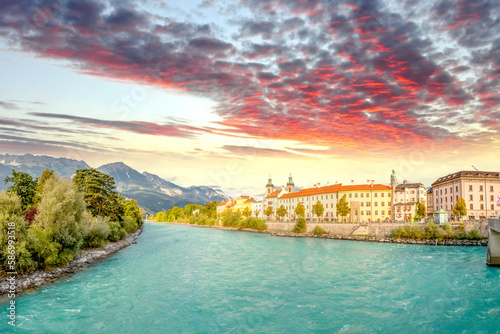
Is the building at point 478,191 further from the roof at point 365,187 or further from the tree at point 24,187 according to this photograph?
the tree at point 24,187

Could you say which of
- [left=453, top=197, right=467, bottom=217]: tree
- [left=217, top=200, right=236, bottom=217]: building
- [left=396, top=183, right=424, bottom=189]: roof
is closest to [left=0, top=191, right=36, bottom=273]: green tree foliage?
[left=453, top=197, right=467, bottom=217]: tree

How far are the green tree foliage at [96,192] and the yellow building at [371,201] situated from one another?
6280cm

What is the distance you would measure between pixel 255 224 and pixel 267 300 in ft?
290

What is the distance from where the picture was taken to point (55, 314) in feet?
59.9

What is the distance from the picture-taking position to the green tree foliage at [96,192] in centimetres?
5222

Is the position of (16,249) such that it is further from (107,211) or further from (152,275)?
(107,211)

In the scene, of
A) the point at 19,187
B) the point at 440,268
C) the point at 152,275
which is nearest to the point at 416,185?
the point at 440,268

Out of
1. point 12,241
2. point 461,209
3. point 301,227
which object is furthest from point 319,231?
point 12,241

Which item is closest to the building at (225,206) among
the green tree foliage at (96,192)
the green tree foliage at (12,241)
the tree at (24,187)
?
the green tree foliage at (96,192)

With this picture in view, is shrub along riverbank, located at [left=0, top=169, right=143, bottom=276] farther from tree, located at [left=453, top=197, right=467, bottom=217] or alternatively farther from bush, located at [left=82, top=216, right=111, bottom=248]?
tree, located at [left=453, top=197, right=467, bottom=217]

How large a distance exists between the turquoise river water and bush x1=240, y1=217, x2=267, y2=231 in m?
71.5

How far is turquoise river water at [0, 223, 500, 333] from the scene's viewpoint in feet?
55.4

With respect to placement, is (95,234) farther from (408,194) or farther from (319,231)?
(408,194)

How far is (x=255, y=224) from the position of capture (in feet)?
358
